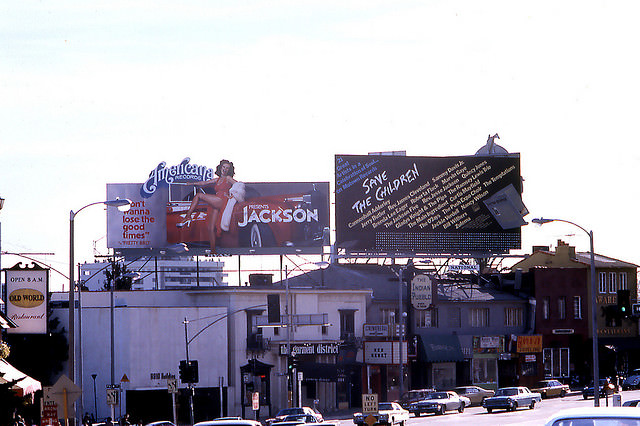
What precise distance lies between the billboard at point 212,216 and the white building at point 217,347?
485cm

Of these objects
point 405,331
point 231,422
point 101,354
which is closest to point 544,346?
point 405,331

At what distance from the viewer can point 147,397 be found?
67812 millimetres

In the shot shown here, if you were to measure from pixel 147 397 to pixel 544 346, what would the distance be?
36104 mm

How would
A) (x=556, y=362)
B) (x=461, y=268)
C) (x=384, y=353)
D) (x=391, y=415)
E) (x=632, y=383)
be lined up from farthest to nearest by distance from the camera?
(x=556, y=362)
(x=461, y=268)
(x=632, y=383)
(x=384, y=353)
(x=391, y=415)

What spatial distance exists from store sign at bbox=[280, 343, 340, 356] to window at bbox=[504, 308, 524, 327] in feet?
59.8

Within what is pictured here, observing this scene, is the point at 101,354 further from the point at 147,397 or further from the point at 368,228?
the point at 368,228

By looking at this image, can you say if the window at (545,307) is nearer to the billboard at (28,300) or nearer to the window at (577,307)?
the window at (577,307)

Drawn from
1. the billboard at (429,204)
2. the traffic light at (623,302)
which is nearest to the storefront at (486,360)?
the billboard at (429,204)

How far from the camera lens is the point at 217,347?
233ft

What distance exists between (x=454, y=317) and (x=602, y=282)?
57.4ft

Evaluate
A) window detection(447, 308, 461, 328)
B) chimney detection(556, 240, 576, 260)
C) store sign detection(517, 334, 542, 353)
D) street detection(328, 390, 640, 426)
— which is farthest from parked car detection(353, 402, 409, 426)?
chimney detection(556, 240, 576, 260)

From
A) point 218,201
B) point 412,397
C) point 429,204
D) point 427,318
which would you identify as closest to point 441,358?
point 427,318

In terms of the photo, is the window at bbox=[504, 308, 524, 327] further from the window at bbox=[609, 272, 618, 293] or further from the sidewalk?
the sidewalk

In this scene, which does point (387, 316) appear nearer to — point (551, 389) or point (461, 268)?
point (461, 268)
